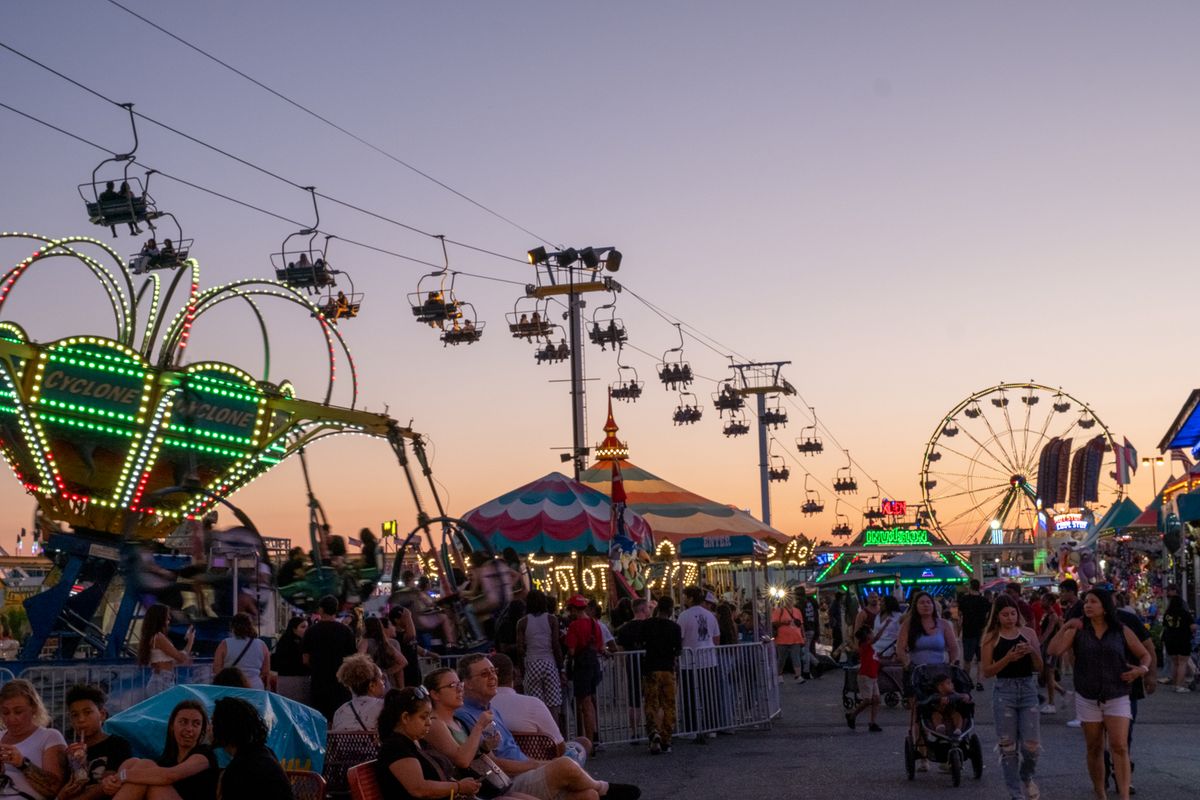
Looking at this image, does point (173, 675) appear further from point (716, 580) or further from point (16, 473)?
point (716, 580)

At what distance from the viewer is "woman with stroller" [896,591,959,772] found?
11.7 m

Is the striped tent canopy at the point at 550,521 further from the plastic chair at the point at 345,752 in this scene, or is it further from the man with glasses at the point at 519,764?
the plastic chair at the point at 345,752

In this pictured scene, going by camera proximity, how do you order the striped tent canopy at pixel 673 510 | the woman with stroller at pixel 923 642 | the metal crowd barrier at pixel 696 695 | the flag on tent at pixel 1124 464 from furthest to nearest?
the flag on tent at pixel 1124 464 → the striped tent canopy at pixel 673 510 → the metal crowd barrier at pixel 696 695 → the woman with stroller at pixel 923 642

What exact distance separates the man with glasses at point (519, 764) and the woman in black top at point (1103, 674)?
3.38 meters

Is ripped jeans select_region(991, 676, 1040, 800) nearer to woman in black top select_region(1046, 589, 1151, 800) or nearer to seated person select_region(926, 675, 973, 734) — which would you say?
woman in black top select_region(1046, 589, 1151, 800)

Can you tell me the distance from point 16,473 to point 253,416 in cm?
280

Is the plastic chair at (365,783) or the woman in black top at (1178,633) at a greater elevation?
the woman in black top at (1178,633)

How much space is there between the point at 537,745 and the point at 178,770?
2.65 meters

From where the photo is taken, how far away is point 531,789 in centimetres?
769

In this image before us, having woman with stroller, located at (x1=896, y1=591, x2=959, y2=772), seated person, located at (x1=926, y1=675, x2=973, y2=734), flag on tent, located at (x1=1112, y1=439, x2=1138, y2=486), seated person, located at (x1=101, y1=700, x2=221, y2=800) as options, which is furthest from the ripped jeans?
flag on tent, located at (x1=1112, y1=439, x2=1138, y2=486)

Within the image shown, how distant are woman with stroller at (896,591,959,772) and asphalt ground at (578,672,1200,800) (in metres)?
0.73

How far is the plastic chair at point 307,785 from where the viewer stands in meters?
6.97

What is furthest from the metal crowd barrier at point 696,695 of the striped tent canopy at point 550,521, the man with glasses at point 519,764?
the man with glasses at point 519,764

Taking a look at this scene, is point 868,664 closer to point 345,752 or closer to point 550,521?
point 550,521
